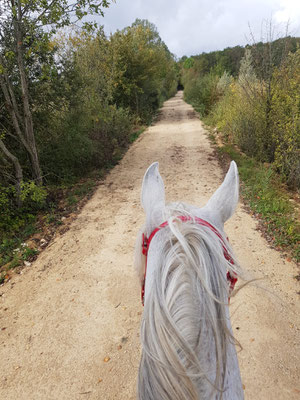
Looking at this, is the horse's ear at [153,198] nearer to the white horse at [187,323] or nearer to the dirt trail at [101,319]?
the white horse at [187,323]

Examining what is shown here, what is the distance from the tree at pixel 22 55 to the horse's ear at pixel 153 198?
3732 mm

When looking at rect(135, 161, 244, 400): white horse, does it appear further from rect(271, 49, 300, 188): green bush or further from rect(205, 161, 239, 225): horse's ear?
rect(271, 49, 300, 188): green bush

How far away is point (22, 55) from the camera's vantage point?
4.36 metres

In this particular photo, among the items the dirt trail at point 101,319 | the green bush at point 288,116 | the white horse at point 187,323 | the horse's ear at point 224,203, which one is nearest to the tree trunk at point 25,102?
the dirt trail at point 101,319

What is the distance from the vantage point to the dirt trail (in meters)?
2.12

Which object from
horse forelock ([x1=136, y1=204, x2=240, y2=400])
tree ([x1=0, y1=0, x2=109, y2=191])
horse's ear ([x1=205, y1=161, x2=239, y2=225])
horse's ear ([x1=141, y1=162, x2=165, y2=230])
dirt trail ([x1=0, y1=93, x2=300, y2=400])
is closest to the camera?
horse forelock ([x1=136, y1=204, x2=240, y2=400])

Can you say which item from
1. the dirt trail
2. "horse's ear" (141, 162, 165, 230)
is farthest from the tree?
"horse's ear" (141, 162, 165, 230)

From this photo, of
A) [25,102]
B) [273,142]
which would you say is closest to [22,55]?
[25,102]

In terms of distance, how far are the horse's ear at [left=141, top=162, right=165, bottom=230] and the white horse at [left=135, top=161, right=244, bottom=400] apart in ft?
0.52

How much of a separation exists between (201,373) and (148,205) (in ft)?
2.27

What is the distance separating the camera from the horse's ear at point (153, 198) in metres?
0.98

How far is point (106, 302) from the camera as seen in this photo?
9.53 feet

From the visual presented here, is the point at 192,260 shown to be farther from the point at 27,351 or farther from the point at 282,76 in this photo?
the point at 282,76

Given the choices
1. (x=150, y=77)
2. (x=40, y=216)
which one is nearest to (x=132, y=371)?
(x=40, y=216)
